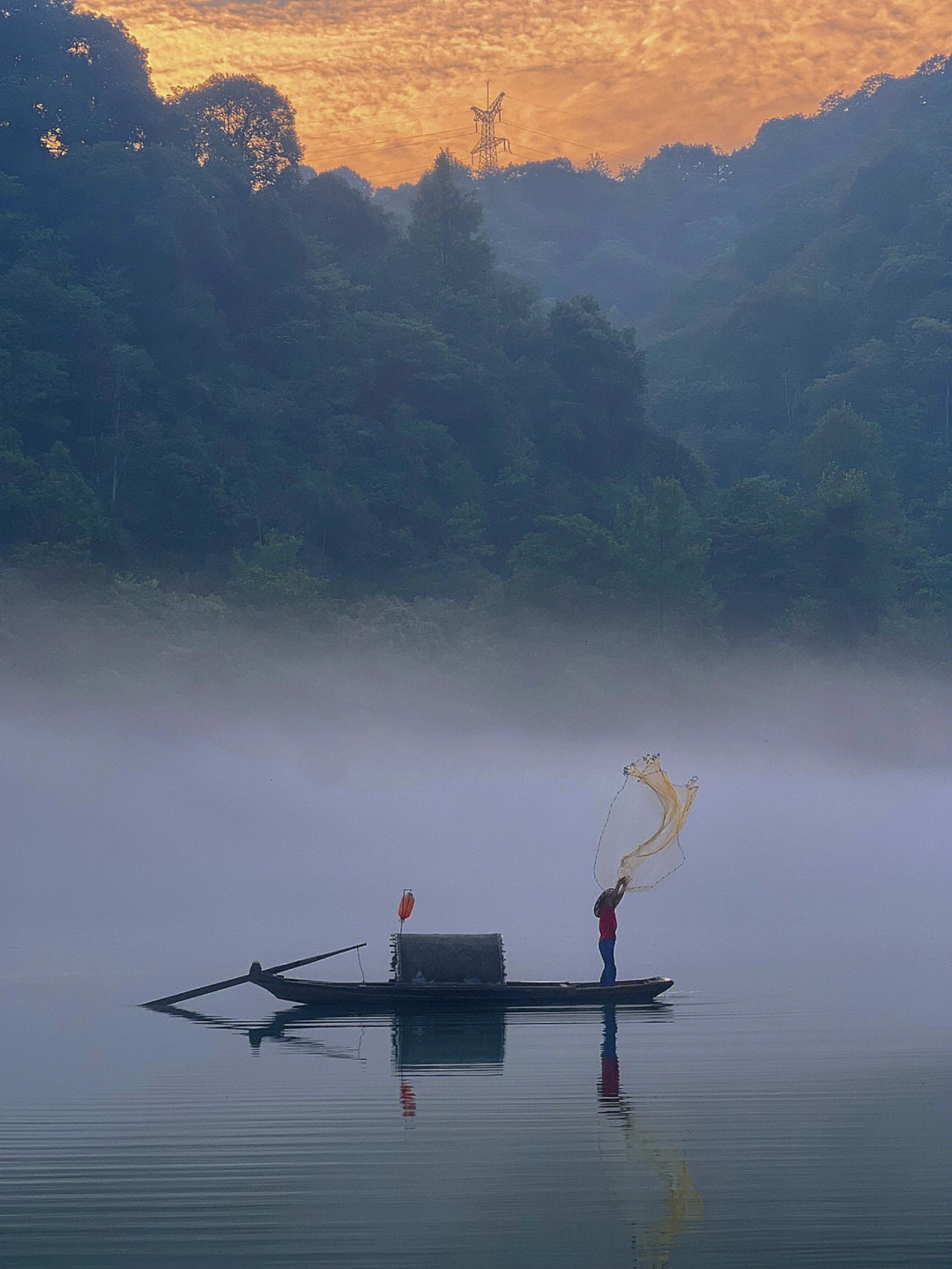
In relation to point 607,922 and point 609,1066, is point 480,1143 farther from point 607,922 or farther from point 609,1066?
point 607,922

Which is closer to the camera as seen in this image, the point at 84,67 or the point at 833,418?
the point at 84,67

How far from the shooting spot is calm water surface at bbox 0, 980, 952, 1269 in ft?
54.0

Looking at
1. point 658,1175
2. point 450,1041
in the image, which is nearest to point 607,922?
point 450,1041

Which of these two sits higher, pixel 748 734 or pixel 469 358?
pixel 469 358

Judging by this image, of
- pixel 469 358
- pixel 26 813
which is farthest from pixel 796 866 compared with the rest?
pixel 469 358

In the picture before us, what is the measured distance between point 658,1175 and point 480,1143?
2256 mm

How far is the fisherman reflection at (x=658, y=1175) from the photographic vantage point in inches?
645

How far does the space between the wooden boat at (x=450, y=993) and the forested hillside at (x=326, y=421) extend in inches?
2459

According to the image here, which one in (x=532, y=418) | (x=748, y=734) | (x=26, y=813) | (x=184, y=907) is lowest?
(x=184, y=907)

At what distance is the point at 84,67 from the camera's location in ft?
357

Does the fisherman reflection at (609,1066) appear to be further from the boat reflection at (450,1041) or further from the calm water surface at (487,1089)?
the boat reflection at (450,1041)

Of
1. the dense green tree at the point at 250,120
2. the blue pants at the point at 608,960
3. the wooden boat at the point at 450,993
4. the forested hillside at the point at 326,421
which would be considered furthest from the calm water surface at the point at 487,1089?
the dense green tree at the point at 250,120

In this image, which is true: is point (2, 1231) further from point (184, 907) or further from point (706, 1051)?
point (184, 907)

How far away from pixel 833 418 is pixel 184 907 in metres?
64.9
